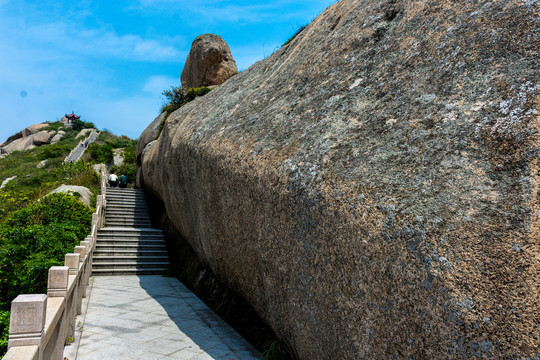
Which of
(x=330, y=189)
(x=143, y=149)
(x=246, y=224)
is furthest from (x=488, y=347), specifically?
(x=143, y=149)

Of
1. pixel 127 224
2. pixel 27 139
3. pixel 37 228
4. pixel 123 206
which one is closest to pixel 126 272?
pixel 37 228

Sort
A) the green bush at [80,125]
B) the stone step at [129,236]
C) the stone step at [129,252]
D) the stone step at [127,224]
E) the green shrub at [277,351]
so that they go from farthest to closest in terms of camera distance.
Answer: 1. the green bush at [80,125]
2. the stone step at [127,224]
3. the stone step at [129,236]
4. the stone step at [129,252]
5. the green shrub at [277,351]

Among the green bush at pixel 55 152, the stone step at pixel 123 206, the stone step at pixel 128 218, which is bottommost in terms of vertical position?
the stone step at pixel 128 218

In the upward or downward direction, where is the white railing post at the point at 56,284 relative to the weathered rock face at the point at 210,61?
downward

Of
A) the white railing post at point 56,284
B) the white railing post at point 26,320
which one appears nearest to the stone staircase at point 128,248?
the white railing post at point 56,284

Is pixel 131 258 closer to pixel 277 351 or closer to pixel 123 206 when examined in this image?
pixel 123 206

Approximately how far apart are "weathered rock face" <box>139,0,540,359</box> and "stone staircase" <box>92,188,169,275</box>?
26.1ft

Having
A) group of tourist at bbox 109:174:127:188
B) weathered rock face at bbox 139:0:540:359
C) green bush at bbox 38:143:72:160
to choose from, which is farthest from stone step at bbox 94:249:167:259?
green bush at bbox 38:143:72:160

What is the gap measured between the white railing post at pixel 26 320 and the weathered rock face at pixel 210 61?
13896 millimetres

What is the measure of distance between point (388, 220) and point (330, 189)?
0.63 metres

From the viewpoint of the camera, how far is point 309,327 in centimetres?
330

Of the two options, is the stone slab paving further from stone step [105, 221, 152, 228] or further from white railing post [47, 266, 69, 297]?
stone step [105, 221, 152, 228]

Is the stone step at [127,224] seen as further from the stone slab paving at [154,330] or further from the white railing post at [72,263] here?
the white railing post at [72,263]

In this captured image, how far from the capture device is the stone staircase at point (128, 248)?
1138 cm
